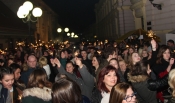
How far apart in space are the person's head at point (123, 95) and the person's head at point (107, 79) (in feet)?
3.34

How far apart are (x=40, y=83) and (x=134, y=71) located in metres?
1.80

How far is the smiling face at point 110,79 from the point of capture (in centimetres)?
453

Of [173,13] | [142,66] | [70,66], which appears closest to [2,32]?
[173,13]

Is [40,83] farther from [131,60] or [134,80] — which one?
[131,60]

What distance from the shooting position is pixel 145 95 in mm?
4754

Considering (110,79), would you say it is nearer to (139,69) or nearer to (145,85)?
(145,85)

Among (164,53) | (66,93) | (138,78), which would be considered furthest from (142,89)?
(164,53)

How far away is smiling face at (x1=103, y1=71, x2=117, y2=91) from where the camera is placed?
4527 millimetres

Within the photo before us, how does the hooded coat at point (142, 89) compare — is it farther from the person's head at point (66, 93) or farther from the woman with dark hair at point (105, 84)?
the person's head at point (66, 93)

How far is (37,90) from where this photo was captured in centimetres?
412

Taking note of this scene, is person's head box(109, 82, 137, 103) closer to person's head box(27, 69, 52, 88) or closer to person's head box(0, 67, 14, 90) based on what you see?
person's head box(27, 69, 52, 88)

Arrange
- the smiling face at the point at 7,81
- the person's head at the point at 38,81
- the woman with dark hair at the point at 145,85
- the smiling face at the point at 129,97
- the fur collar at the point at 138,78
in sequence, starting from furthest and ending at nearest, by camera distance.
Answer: the smiling face at the point at 7,81 < the fur collar at the point at 138,78 < the woman with dark hair at the point at 145,85 < the person's head at the point at 38,81 < the smiling face at the point at 129,97

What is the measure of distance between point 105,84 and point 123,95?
1176mm

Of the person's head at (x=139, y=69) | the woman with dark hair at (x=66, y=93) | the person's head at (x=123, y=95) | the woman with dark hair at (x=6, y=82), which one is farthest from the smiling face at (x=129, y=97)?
the woman with dark hair at (x=6, y=82)
